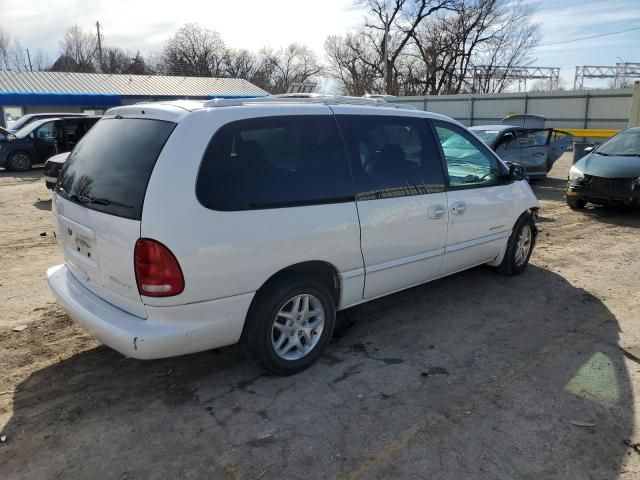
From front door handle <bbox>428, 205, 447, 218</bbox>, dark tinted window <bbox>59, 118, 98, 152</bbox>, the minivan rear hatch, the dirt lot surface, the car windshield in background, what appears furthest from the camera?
dark tinted window <bbox>59, 118, 98, 152</bbox>

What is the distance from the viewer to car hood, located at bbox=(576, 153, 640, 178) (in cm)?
848

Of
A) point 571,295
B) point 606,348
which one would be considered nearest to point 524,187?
Answer: point 571,295

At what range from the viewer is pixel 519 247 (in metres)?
5.57

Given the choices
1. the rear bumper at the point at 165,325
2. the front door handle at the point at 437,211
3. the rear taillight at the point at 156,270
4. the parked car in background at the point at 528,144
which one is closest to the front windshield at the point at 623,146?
the parked car in background at the point at 528,144

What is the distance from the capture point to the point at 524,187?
5.42 m

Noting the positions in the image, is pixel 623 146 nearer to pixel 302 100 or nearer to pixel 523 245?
pixel 523 245

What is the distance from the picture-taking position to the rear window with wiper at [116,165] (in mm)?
2949

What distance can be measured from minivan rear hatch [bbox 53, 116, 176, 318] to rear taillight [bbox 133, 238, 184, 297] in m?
0.06

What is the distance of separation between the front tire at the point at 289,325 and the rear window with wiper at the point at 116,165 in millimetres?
1004

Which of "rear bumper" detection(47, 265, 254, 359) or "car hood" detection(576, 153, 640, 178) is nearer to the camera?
"rear bumper" detection(47, 265, 254, 359)

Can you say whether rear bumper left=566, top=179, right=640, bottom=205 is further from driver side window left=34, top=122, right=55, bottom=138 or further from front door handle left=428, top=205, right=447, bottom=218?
driver side window left=34, top=122, right=55, bottom=138

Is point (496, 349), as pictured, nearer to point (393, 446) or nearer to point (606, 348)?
point (606, 348)

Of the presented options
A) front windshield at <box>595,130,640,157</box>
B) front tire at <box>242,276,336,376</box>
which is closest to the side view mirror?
front tire at <box>242,276,336,376</box>

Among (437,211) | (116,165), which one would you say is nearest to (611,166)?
(437,211)
